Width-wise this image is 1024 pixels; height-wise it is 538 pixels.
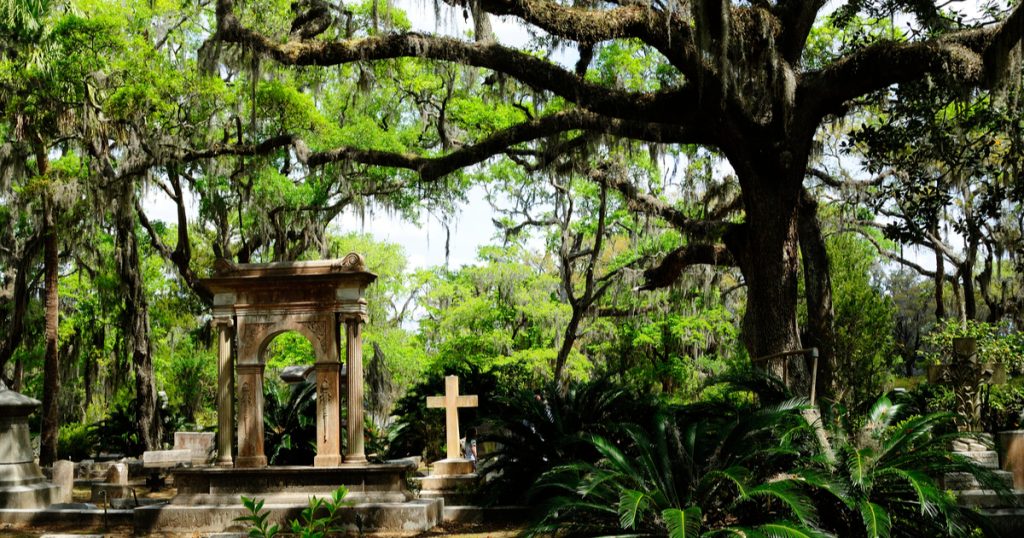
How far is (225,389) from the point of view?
14.9 m

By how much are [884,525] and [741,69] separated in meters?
6.44

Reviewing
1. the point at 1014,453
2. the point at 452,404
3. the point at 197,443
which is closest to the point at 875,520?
the point at 1014,453

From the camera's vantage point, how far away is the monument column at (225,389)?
1469 centimetres

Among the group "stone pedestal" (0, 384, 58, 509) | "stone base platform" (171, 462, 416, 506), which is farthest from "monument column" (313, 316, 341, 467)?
"stone pedestal" (0, 384, 58, 509)

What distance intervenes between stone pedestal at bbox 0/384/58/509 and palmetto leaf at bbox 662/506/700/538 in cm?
1071

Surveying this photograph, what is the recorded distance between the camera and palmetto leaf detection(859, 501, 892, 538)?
8.12 meters

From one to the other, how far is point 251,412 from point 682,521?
8.30 meters

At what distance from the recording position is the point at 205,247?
30.7m

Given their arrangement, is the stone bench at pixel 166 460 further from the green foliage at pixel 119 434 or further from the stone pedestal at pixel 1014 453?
the stone pedestal at pixel 1014 453

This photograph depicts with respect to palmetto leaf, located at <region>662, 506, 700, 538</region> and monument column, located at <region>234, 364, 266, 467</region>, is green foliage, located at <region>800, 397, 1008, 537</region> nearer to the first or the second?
palmetto leaf, located at <region>662, 506, 700, 538</region>

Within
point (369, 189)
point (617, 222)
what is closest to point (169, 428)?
point (369, 189)

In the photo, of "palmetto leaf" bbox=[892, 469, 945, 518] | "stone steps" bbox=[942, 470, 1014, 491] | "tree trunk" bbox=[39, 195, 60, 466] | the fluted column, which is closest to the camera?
"palmetto leaf" bbox=[892, 469, 945, 518]

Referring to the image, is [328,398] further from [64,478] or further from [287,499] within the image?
[64,478]

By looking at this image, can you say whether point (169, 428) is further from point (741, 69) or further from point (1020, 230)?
point (1020, 230)
